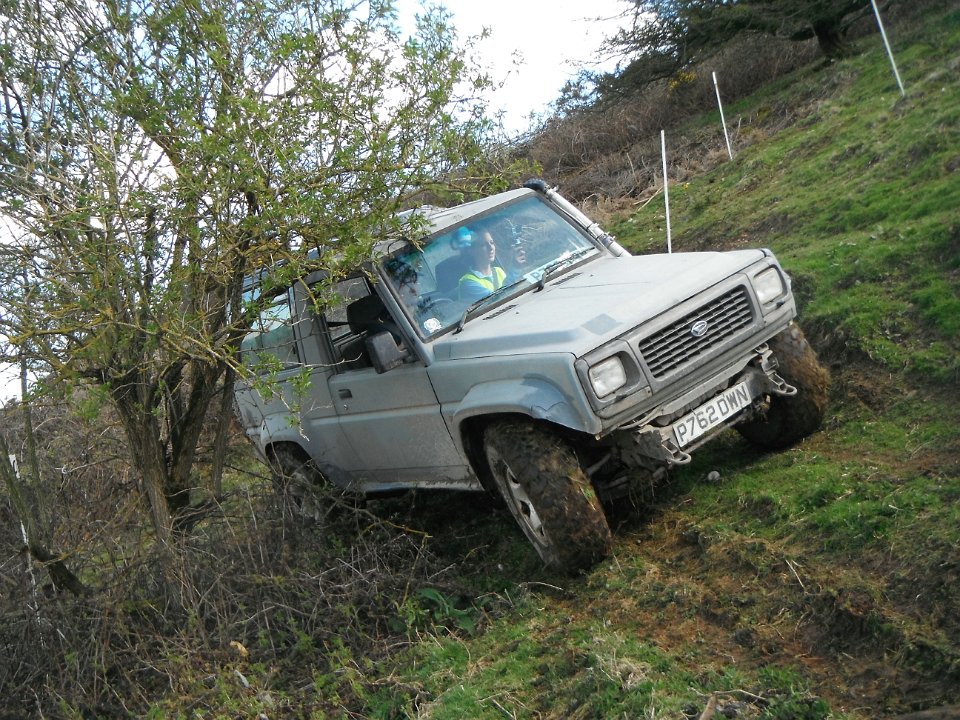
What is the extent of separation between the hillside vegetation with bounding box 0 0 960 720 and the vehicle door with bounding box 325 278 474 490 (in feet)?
1.21

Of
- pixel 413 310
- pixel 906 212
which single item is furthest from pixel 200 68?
pixel 906 212

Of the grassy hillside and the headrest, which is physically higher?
the headrest

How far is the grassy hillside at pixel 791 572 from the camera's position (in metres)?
3.78

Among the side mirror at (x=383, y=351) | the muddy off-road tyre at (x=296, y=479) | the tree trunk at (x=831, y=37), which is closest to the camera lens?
the side mirror at (x=383, y=351)

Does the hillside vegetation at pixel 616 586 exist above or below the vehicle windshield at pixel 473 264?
below

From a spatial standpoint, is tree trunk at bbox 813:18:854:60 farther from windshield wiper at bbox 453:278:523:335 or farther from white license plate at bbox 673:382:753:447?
white license plate at bbox 673:382:753:447

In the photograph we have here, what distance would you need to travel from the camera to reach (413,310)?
5895 mm

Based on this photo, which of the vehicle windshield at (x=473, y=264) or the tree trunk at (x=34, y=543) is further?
the tree trunk at (x=34, y=543)

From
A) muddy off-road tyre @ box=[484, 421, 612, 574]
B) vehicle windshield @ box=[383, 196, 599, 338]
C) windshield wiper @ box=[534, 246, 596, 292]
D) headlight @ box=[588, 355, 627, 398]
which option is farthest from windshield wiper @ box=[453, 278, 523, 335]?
headlight @ box=[588, 355, 627, 398]

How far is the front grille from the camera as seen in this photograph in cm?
506

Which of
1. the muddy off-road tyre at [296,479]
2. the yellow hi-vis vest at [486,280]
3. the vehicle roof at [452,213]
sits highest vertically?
the vehicle roof at [452,213]

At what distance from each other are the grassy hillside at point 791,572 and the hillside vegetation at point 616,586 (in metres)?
0.01

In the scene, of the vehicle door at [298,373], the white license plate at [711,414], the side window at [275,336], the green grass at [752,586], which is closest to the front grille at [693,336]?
the white license plate at [711,414]

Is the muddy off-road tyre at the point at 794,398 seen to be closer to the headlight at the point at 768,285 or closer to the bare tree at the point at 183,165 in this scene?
the headlight at the point at 768,285
